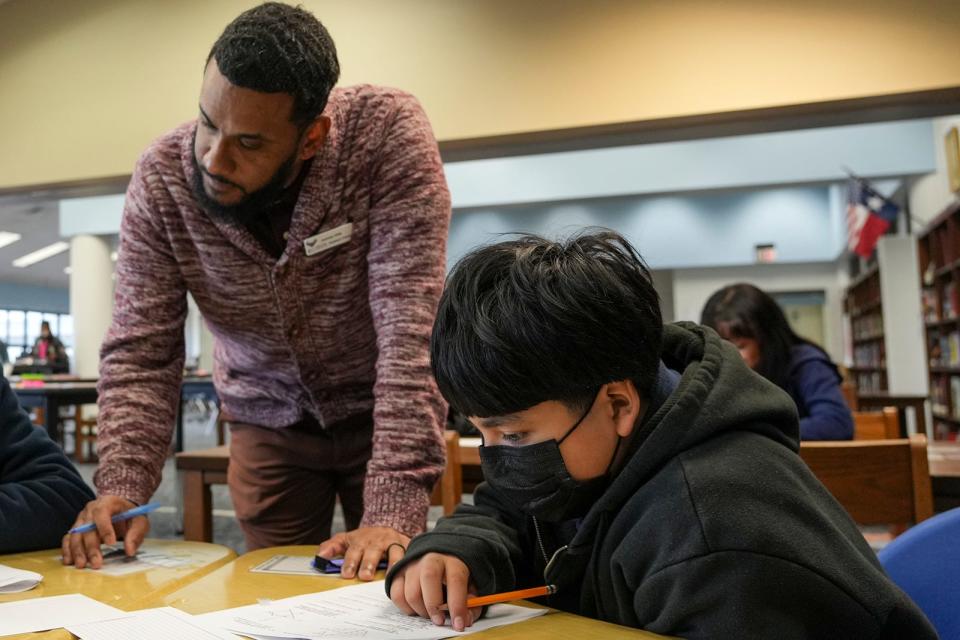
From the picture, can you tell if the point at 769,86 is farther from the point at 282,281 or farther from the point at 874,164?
the point at 874,164

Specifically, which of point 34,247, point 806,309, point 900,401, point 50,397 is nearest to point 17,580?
point 50,397


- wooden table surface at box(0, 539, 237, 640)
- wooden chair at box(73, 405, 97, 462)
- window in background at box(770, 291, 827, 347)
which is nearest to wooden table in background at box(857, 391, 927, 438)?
wooden table surface at box(0, 539, 237, 640)

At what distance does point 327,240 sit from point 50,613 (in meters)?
0.63

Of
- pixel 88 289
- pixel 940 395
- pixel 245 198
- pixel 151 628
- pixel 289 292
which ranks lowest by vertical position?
pixel 940 395

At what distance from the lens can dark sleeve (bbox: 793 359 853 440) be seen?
7.88ft

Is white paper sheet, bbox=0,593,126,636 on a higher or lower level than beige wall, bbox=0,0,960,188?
lower

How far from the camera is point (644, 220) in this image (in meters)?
8.73

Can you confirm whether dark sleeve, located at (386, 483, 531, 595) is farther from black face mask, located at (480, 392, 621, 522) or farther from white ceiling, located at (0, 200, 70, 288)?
white ceiling, located at (0, 200, 70, 288)

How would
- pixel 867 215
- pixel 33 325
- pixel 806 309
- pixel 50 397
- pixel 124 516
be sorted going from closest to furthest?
pixel 124 516
pixel 50 397
pixel 33 325
pixel 867 215
pixel 806 309

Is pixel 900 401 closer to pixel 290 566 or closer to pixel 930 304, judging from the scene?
pixel 930 304

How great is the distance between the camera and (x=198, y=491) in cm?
219

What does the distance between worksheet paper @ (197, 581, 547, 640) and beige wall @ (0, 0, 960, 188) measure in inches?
96.5

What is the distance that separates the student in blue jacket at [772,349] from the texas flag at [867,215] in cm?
432

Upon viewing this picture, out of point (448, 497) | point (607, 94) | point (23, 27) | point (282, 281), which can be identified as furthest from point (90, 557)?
point (23, 27)
